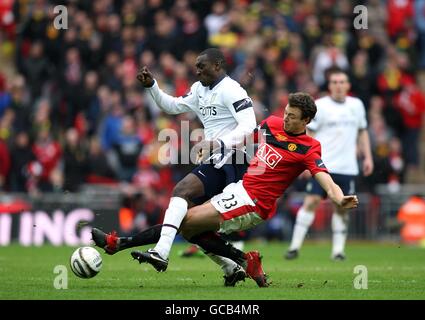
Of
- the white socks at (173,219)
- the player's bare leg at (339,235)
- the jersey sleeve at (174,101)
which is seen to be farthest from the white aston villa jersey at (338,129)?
the white socks at (173,219)

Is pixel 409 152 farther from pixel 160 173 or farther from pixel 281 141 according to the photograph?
pixel 281 141

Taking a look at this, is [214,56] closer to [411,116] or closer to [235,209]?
[235,209]

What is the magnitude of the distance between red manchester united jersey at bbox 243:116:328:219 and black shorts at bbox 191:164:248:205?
0.46 meters

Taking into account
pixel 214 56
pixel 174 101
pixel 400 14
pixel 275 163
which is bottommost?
pixel 275 163

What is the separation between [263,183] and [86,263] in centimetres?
203

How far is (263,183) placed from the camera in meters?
10.5

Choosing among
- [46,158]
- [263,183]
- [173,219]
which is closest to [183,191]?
[173,219]

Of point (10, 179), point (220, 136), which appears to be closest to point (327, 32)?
point (10, 179)

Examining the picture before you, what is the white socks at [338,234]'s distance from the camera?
15531mm

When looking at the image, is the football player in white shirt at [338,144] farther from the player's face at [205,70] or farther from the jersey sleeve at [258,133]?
the player's face at [205,70]

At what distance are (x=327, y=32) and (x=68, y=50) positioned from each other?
19.8 feet

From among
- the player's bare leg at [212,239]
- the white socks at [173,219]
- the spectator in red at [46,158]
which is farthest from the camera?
the spectator in red at [46,158]

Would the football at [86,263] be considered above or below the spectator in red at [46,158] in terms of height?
below

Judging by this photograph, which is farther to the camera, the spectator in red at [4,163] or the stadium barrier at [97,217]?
the spectator in red at [4,163]
